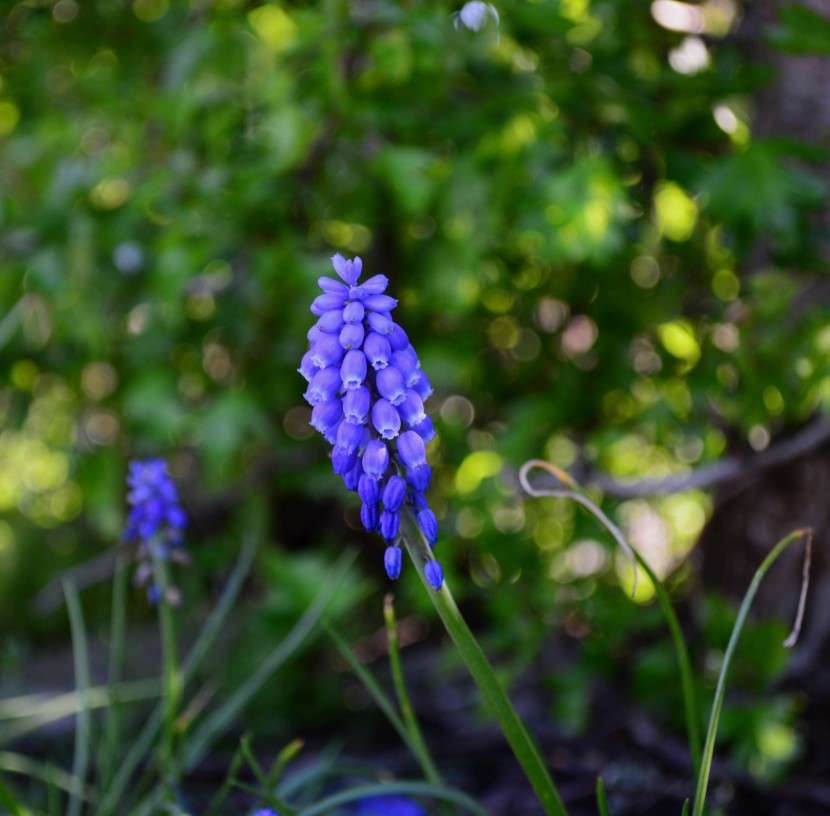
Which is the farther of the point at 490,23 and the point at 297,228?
the point at 297,228

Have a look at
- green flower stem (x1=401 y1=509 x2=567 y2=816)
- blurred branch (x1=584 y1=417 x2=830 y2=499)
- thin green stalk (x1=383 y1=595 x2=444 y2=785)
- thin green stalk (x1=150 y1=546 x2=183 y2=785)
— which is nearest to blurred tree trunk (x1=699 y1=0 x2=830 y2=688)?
blurred branch (x1=584 y1=417 x2=830 y2=499)

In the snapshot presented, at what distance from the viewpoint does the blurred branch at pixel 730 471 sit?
2.52 metres

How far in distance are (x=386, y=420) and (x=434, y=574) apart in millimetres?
205

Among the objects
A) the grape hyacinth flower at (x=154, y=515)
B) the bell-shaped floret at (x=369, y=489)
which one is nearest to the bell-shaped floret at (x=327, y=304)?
the bell-shaped floret at (x=369, y=489)

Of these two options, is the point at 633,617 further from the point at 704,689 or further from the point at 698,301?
the point at 698,301

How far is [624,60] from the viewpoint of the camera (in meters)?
2.45

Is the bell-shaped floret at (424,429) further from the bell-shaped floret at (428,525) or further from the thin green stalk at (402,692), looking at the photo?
the thin green stalk at (402,692)

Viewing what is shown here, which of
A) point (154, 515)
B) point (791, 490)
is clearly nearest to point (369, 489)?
point (154, 515)

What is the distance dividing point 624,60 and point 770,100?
0.54 metres

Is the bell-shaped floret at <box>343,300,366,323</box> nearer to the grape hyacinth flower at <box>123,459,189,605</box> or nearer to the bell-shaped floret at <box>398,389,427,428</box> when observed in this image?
the bell-shaped floret at <box>398,389,427,428</box>

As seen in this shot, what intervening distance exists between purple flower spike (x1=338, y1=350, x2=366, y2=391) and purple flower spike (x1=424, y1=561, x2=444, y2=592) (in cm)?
25

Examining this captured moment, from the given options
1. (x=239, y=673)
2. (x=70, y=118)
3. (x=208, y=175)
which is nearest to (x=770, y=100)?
(x=208, y=175)

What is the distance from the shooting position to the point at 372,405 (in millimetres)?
1229

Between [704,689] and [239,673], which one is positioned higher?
[704,689]
